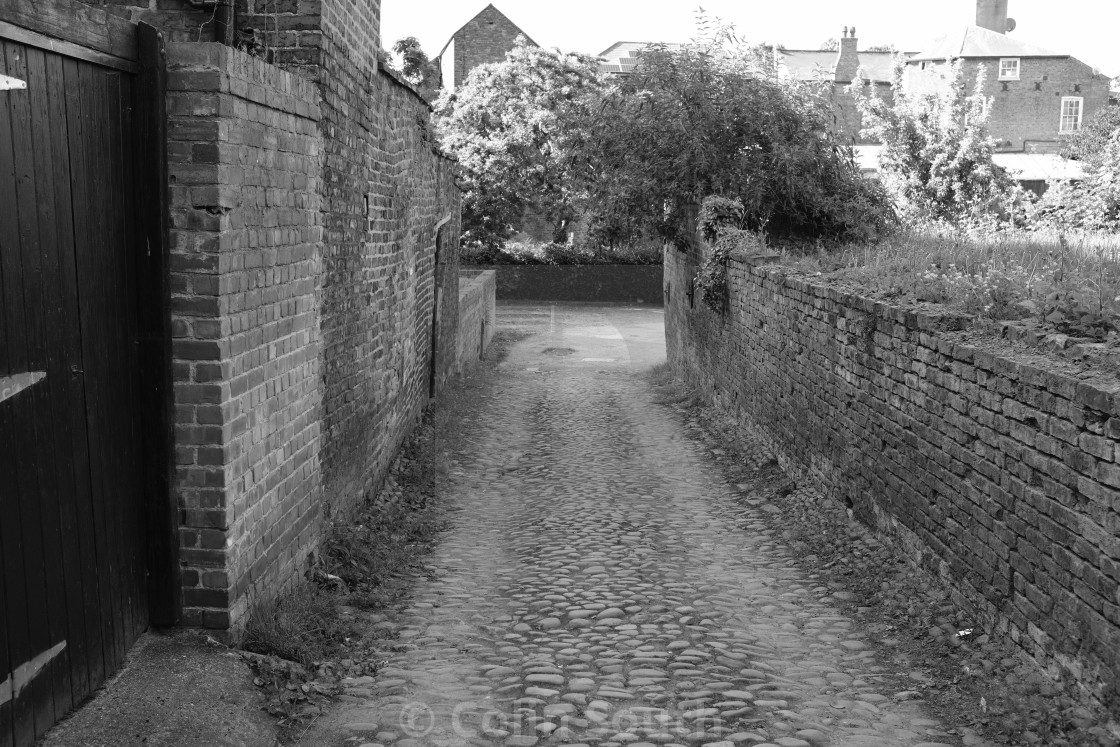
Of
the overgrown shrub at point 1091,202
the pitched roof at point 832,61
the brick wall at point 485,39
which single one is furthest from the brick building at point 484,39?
the overgrown shrub at point 1091,202

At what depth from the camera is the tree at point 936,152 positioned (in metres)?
24.7

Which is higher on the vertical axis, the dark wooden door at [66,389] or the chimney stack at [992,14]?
the chimney stack at [992,14]

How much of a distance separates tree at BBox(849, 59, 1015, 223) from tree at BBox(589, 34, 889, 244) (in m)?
8.54

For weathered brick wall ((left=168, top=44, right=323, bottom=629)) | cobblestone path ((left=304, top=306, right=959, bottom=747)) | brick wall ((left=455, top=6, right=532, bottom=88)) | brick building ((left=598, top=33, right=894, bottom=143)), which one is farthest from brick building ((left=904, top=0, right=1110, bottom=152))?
weathered brick wall ((left=168, top=44, right=323, bottom=629))

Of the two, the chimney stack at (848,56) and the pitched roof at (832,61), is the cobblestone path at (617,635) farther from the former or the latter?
the chimney stack at (848,56)

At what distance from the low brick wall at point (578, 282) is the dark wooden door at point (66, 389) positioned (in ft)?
101

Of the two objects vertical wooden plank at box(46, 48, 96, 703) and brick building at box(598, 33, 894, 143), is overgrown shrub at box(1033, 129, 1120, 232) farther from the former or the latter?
brick building at box(598, 33, 894, 143)

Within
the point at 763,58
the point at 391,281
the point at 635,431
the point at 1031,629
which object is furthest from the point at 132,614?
the point at 763,58

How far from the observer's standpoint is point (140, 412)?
427 centimetres

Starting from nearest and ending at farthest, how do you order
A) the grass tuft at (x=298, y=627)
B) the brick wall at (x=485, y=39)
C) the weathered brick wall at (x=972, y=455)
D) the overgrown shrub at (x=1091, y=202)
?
the weathered brick wall at (x=972, y=455) → the grass tuft at (x=298, y=627) → the overgrown shrub at (x=1091, y=202) → the brick wall at (x=485, y=39)

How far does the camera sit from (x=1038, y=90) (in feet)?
169

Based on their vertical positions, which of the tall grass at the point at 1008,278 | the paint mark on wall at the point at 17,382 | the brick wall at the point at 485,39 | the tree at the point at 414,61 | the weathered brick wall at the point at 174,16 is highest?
the brick wall at the point at 485,39

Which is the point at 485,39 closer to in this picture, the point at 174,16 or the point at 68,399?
the point at 174,16

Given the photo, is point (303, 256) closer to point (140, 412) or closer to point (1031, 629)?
point (140, 412)
